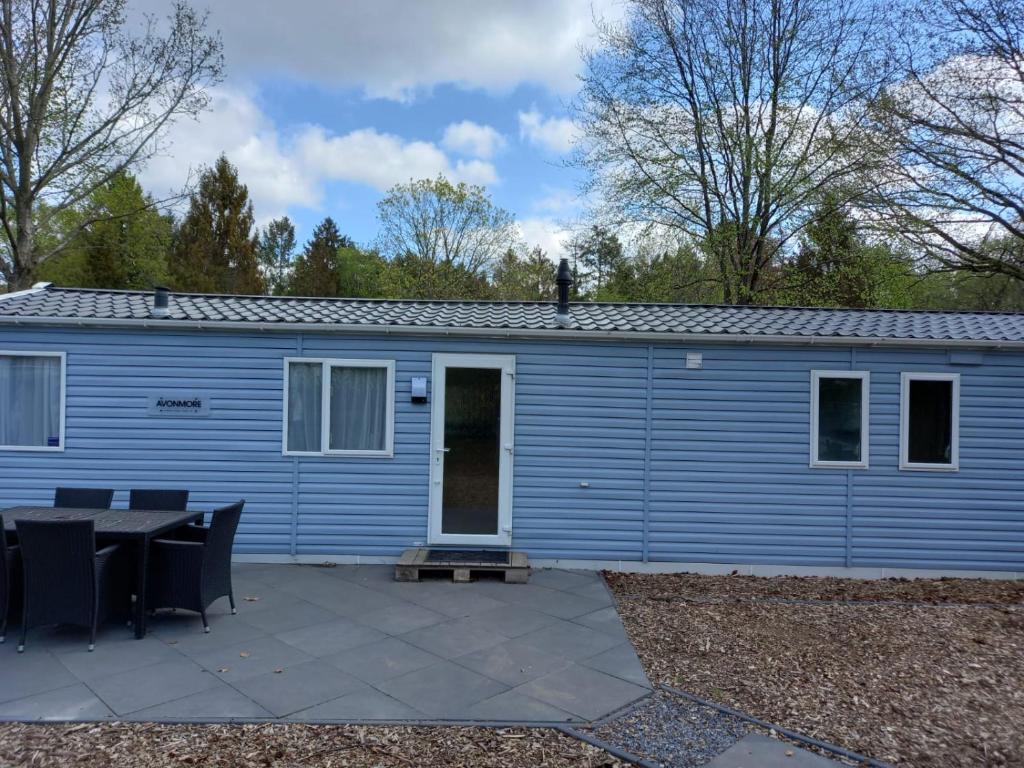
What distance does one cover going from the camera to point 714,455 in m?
6.76

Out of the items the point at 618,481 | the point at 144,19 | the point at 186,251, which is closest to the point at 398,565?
the point at 618,481

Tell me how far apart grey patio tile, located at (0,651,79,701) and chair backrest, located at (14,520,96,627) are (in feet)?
0.71

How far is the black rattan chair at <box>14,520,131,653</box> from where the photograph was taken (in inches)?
164

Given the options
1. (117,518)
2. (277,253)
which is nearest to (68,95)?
(117,518)

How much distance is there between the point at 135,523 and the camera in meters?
4.84

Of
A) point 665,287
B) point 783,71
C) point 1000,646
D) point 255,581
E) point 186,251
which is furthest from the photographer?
point 186,251

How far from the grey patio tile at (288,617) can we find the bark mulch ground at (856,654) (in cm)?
244

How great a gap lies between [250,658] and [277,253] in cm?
3748

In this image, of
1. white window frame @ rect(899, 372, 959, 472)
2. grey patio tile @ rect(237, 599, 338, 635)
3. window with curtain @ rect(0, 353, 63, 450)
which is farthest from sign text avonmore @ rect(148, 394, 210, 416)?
white window frame @ rect(899, 372, 959, 472)

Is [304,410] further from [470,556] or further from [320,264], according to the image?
[320,264]

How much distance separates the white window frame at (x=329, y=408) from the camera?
6.70 meters

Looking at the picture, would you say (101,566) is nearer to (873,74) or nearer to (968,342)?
(968,342)

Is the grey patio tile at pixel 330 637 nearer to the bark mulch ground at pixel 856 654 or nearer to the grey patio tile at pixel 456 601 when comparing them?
the grey patio tile at pixel 456 601

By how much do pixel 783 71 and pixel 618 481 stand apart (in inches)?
543
